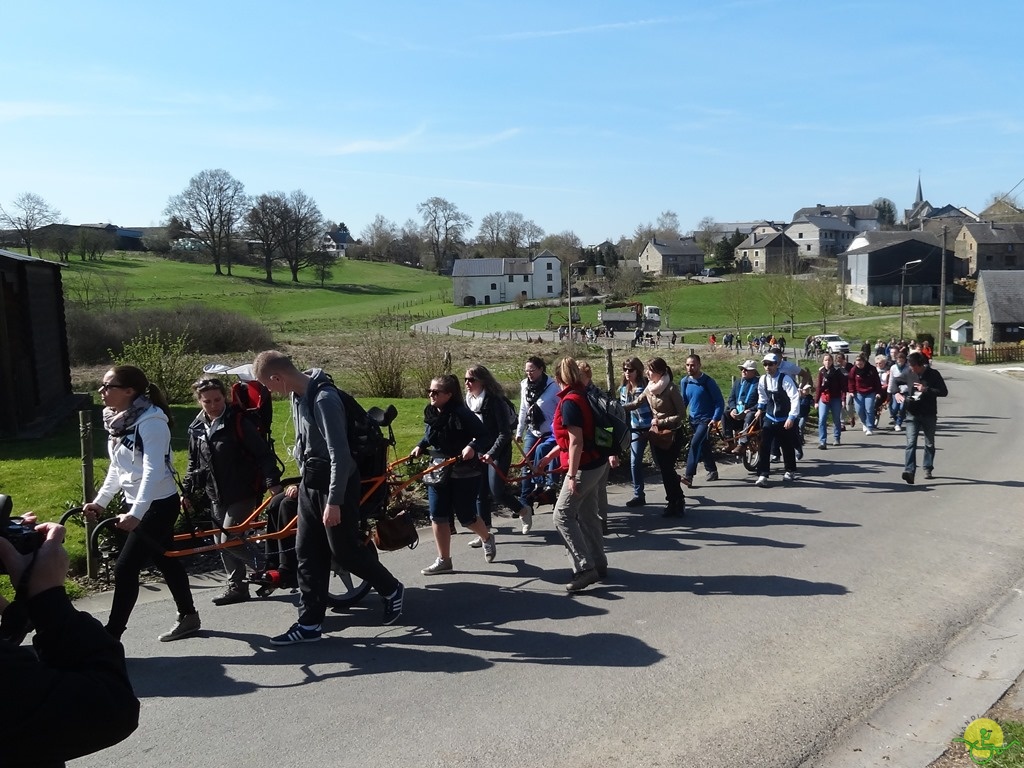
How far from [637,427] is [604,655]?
4961 mm

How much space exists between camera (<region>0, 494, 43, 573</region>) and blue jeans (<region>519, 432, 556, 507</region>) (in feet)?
21.5

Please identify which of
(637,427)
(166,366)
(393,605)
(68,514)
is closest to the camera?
(68,514)

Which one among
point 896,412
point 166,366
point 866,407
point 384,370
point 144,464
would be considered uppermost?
point 144,464

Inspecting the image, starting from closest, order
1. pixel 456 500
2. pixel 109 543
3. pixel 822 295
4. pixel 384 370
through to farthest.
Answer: pixel 456 500, pixel 109 543, pixel 384 370, pixel 822 295

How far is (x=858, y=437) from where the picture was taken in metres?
16.8

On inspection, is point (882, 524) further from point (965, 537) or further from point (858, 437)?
point (858, 437)

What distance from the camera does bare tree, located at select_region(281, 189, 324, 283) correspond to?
9225 cm

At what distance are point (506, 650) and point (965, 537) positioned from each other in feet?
18.1

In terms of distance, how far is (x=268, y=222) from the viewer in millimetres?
90812

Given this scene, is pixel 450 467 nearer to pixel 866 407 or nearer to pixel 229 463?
pixel 229 463

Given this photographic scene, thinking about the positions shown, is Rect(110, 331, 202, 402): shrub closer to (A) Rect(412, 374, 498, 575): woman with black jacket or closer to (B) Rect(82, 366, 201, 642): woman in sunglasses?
(A) Rect(412, 374, 498, 575): woman with black jacket

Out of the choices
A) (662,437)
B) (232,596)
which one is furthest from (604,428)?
(232,596)

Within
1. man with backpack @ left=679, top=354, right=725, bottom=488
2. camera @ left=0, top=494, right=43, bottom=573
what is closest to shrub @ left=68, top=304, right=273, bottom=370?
man with backpack @ left=679, top=354, right=725, bottom=488

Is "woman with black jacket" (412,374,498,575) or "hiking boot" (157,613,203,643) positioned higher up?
"woman with black jacket" (412,374,498,575)
